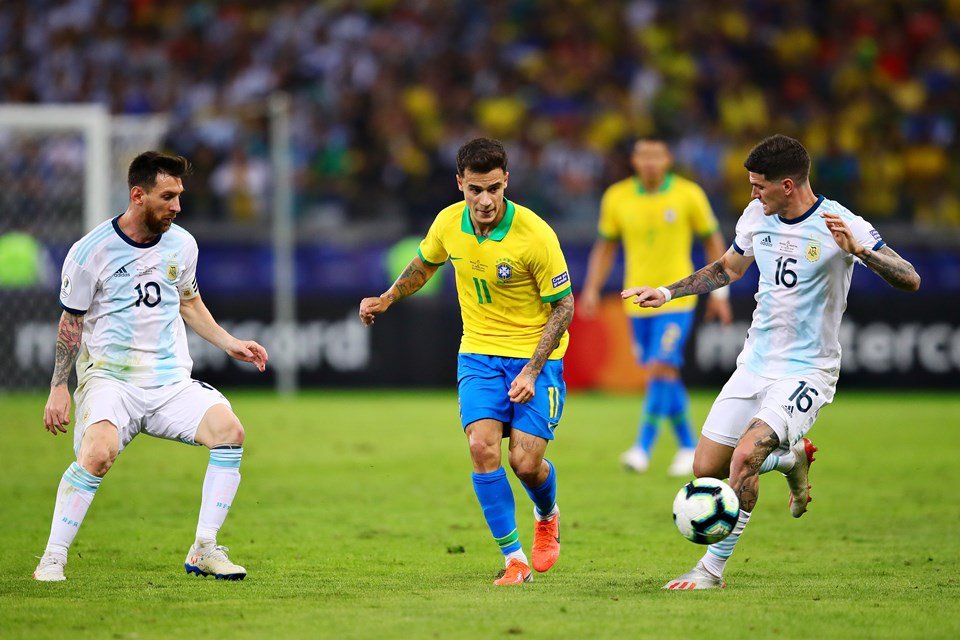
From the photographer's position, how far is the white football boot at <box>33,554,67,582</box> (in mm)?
7176

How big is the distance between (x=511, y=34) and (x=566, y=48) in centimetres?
109

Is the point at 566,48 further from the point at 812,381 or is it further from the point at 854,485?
the point at 812,381

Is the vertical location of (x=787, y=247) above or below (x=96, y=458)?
above

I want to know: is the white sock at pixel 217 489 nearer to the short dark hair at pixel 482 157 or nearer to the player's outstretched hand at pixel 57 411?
the player's outstretched hand at pixel 57 411

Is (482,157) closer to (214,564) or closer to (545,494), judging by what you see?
(545,494)

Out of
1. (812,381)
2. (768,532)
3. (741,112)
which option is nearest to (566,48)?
(741,112)

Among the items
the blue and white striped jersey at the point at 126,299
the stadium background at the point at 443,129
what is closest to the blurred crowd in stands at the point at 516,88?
the stadium background at the point at 443,129

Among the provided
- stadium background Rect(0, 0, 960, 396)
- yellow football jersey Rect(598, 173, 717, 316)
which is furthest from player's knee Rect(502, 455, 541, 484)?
stadium background Rect(0, 0, 960, 396)

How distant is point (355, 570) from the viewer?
7691 mm

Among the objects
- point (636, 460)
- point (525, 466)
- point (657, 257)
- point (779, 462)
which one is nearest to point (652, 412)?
point (636, 460)

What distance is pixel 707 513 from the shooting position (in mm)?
6617

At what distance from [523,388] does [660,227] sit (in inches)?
229

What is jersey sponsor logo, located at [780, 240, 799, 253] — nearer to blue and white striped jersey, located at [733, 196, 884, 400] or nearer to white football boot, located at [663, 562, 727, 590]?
blue and white striped jersey, located at [733, 196, 884, 400]

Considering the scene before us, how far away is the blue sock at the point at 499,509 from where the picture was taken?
7.33 m
